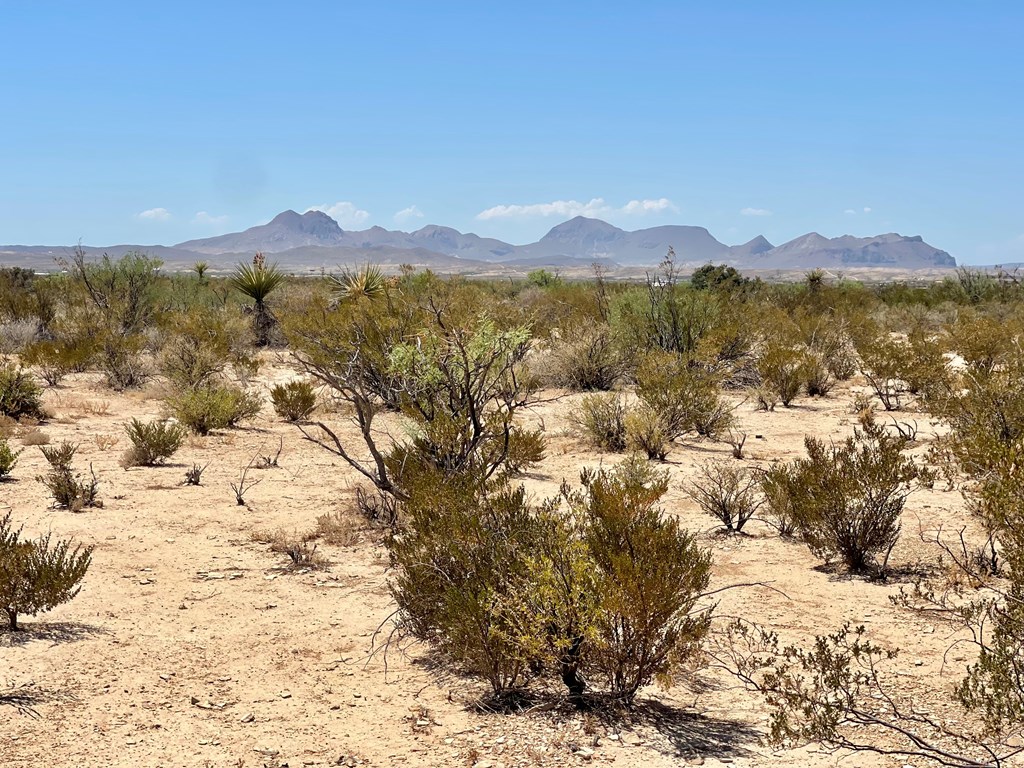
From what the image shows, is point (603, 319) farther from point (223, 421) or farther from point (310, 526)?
point (310, 526)

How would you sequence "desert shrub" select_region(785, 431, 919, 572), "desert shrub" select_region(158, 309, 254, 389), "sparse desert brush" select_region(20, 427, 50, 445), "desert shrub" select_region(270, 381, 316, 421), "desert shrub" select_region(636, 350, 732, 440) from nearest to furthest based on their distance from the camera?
1. "desert shrub" select_region(785, 431, 919, 572)
2. "sparse desert brush" select_region(20, 427, 50, 445)
3. "desert shrub" select_region(636, 350, 732, 440)
4. "desert shrub" select_region(270, 381, 316, 421)
5. "desert shrub" select_region(158, 309, 254, 389)

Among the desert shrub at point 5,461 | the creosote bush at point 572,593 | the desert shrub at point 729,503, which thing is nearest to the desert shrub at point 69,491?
the desert shrub at point 5,461

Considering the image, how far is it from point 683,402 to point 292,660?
32.1 feet

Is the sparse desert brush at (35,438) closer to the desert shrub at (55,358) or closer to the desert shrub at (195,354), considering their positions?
the desert shrub at (195,354)

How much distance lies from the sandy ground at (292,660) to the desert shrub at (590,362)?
9463mm

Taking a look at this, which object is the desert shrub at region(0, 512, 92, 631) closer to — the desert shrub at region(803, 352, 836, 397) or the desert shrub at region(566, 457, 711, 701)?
the desert shrub at region(566, 457, 711, 701)

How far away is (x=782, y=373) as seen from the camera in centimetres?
1838

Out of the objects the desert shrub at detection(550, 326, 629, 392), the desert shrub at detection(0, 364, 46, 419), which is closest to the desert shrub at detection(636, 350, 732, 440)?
the desert shrub at detection(550, 326, 629, 392)

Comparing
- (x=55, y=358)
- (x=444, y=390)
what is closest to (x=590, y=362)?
(x=444, y=390)

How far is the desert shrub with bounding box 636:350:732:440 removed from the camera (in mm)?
14688

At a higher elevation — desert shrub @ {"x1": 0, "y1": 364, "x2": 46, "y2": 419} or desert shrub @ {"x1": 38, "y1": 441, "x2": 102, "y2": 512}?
desert shrub @ {"x1": 0, "y1": 364, "x2": 46, "y2": 419}

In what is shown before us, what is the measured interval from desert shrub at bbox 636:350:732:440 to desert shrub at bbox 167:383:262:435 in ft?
23.5

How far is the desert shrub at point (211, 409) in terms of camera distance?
1512cm

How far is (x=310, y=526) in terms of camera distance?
972cm
